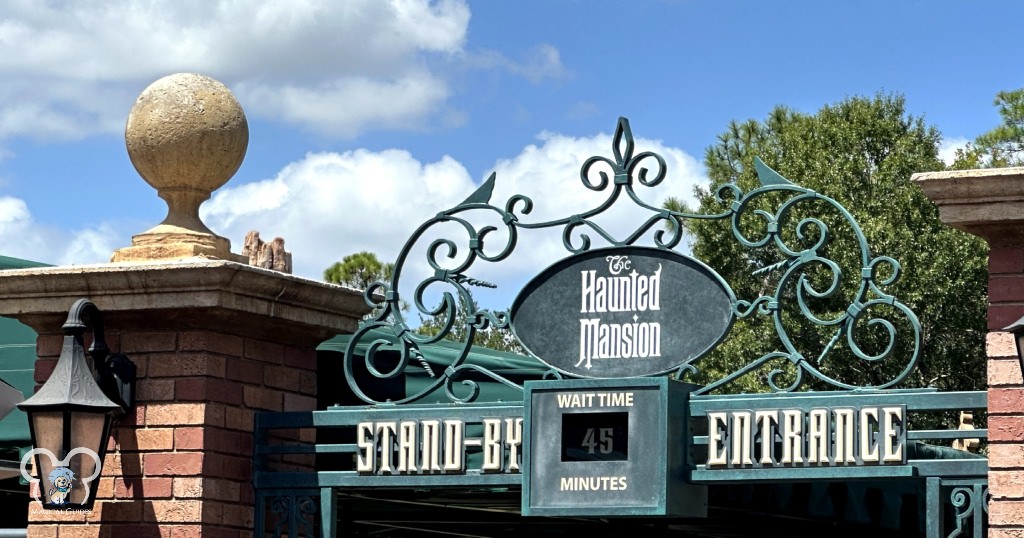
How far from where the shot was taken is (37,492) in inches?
261

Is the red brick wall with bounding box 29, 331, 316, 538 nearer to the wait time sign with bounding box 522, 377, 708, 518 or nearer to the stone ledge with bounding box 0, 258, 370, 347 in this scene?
the stone ledge with bounding box 0, 258, 370, 347

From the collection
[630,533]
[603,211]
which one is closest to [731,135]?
[630,533]

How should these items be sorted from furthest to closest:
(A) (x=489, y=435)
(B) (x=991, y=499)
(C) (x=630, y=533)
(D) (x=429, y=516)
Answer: (C) (x=630, y=533), (D) (x=429, y=516), (A) (x=489, y=435), (B) (x=991, y=499)

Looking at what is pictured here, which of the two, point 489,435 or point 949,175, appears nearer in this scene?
point 949,175

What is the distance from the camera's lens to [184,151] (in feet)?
21.6

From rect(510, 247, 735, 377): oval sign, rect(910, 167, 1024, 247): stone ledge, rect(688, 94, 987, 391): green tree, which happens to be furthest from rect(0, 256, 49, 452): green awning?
rect(688, 94, 987, 391): green tree

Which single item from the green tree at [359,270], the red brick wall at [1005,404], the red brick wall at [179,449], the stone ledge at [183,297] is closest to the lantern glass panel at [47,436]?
the red brick wall at [179,449]

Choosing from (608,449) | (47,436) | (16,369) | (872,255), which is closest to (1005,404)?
(608,449)

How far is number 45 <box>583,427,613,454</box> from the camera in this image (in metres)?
6.27

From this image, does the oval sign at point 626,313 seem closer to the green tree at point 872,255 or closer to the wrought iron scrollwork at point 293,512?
the wrought iron scrollwork at point 293,512

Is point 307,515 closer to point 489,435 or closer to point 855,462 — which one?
point 489,435

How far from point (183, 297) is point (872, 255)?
17.1 m

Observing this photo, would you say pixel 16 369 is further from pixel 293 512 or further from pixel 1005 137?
pixel 1005 137

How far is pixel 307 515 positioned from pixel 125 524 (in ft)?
2.34
